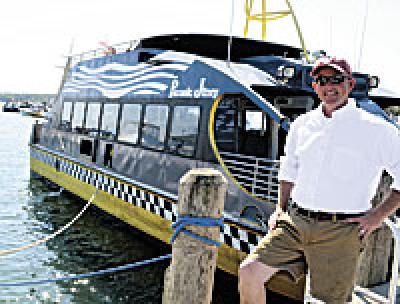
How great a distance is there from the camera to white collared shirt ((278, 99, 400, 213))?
258 cm

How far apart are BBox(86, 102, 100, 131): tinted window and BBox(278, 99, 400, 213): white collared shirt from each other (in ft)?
25.7

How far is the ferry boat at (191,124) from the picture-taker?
609 centimetres

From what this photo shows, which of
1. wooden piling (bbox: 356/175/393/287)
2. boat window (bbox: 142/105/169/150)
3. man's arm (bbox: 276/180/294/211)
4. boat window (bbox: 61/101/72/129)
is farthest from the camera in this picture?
boat window (bbox: 61/101/72/129)

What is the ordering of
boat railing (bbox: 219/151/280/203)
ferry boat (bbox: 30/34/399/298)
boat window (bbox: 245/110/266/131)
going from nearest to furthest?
boat railing (bbox: 219/151/280/203), ferry boat (bbox: 30/34/399/298), boat window (bbox: 245/110/266/131)

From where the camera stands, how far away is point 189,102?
7047 millimetres

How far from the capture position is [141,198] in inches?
311

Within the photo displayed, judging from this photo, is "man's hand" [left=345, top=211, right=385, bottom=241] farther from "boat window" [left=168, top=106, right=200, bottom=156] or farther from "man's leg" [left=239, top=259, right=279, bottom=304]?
"boat window" [left=168, top=106, right=200, bottom=156]

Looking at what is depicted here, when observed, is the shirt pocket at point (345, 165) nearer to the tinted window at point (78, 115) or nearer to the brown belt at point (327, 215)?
the brown belt at point (327, 215)

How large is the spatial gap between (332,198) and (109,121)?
292 inches

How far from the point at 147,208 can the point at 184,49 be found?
3.41 m

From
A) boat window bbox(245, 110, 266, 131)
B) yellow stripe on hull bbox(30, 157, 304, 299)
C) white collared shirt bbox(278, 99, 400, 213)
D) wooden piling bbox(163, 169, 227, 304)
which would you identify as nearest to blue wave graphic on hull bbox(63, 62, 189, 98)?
boat window bbox(245, 110, 266, 131)

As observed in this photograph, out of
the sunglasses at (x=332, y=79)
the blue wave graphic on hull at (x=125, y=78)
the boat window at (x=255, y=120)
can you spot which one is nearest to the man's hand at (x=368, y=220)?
the sunglasses at (x=332, y=79)

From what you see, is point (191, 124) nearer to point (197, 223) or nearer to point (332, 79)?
point (197, 223)

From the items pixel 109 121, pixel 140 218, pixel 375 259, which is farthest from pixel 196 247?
pixel 109 121
